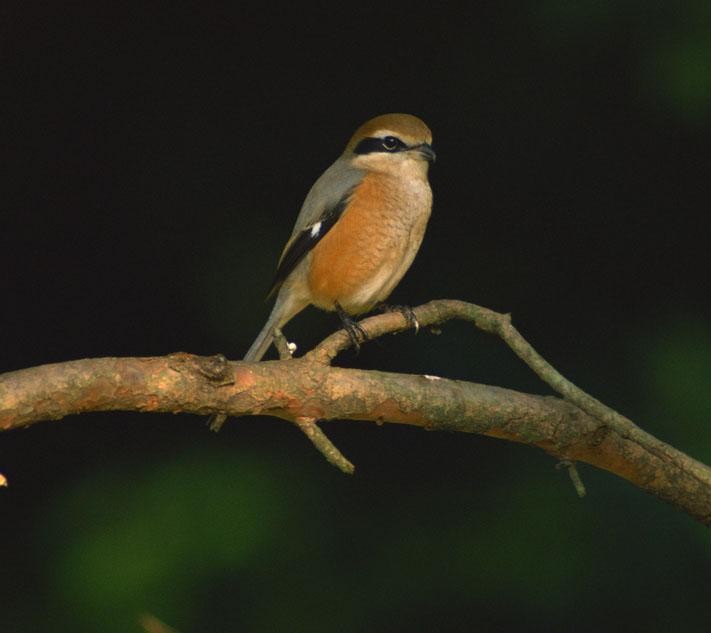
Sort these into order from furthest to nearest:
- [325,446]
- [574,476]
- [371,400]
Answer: [574,476] < [371,400] < [325,446]

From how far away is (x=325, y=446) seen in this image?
7.01 feet

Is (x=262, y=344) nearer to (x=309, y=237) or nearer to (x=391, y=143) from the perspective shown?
(x=309, y=237)

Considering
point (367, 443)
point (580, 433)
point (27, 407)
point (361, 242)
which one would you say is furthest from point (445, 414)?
point (367, 443)

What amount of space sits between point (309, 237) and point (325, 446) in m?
1.52

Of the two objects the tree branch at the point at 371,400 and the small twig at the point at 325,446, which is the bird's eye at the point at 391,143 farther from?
the small twig at the point at 325,446

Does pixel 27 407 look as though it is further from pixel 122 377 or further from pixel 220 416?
pixel 220 416

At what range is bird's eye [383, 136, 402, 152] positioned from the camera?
142 inches

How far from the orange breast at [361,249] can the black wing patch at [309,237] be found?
22mm

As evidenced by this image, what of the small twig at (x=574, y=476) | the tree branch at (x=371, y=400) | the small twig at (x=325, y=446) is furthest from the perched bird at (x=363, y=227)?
the small twig at (x=325, y=446)

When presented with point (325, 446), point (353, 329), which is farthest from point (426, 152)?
point (325, 446)

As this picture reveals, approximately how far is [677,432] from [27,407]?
254 cm

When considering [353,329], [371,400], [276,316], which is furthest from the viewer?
[276,316]

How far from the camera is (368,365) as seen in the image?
4250 millimetres

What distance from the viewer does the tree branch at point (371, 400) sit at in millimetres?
1887
